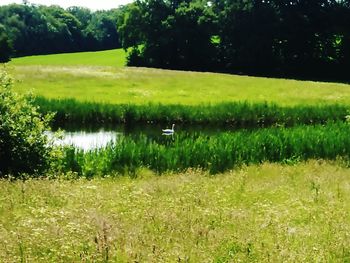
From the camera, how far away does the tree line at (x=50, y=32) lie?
121m

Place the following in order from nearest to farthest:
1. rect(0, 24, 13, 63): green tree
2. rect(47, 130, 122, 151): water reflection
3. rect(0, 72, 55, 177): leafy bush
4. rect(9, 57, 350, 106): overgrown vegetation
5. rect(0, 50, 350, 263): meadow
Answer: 1. rect(0, 50, 350, 263): meadow
2. rect(0, 72, 55, 177): leafy bush
3. rect(47, 130, 122, 151): water reflection
4. rect(9, 57, 350, 106): overgrown vegetation
5. rect(0, 24, 13, 63): green tree

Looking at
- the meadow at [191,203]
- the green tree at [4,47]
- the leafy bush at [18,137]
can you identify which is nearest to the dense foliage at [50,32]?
the green tree at [4,47]

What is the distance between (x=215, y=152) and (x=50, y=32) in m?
117

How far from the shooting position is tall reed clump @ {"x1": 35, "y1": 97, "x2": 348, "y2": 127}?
32.9 meters

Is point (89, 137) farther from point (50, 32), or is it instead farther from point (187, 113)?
point (50, 32)

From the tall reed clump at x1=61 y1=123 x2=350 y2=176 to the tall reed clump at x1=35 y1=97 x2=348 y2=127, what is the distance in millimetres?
12747

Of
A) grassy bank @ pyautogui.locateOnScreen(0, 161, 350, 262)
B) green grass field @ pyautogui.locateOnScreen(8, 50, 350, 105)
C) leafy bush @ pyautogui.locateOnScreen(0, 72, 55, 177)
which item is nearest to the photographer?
grassy bank @ pyautogui.locateOnScreen(0, 161, 350, 262)

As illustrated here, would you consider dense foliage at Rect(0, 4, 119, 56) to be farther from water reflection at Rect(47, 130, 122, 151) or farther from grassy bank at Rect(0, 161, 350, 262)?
grassy bank at Rect(0, 161, 350, 262)

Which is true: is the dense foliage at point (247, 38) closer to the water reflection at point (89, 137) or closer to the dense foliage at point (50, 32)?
the dense foliage at point (50, 32)

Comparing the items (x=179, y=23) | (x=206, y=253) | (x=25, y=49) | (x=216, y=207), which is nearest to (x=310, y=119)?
(x=216, y=207)

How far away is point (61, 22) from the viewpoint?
5399 inches

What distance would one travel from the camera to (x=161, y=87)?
48812mm

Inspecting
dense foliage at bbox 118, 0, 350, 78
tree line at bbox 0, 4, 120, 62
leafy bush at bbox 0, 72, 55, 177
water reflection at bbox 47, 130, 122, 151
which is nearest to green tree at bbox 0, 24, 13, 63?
tree line at bbox 0, 4, 120, 62

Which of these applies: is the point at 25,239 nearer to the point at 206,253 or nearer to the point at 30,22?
the point at 206,253
